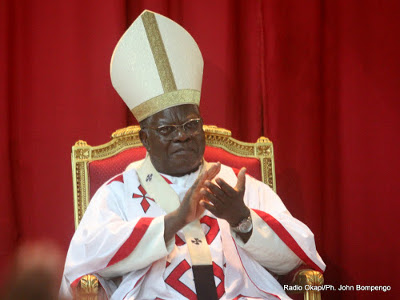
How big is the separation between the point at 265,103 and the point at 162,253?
5.16ft

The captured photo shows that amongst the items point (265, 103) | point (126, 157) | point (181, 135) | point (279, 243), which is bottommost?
point (279, 243)

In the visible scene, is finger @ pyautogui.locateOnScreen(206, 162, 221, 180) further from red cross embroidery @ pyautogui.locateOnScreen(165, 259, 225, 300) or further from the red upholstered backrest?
the red upholstered backrest

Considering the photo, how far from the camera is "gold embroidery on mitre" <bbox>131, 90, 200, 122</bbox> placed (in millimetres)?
2824

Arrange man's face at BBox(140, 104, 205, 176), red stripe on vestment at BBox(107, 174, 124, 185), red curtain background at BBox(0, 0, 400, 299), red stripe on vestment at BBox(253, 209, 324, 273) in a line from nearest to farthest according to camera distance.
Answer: red stripe on vestment at BBox(253, 209, 324, 273) < man's face at BBox(140, 104, 205, 176) < red stripe on vestment at BBox(107, 174, 124, 185) < red curtain background at BBox(0, 0, 400, 299)

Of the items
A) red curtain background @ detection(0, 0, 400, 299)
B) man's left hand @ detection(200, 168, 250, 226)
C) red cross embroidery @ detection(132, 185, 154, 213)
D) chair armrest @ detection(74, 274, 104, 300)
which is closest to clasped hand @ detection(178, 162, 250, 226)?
man's left hand @ detection(200, 168, 250, 226)

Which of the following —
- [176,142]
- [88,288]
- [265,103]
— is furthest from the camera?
[265,103]

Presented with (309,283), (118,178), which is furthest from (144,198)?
(309,283)

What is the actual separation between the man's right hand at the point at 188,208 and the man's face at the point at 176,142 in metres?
0.29

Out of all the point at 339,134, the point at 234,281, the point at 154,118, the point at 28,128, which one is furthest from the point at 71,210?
the point at 339,134

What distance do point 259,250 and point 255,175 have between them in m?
0.75

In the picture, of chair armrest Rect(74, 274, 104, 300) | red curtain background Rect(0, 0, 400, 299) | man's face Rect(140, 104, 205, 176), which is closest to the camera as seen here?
chair armrest Rect(74, 274, 104, 300)

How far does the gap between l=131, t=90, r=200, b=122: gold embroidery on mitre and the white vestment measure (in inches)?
15.9

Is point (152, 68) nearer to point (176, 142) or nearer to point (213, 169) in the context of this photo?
point (176, 142)

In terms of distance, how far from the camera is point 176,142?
278 cm
